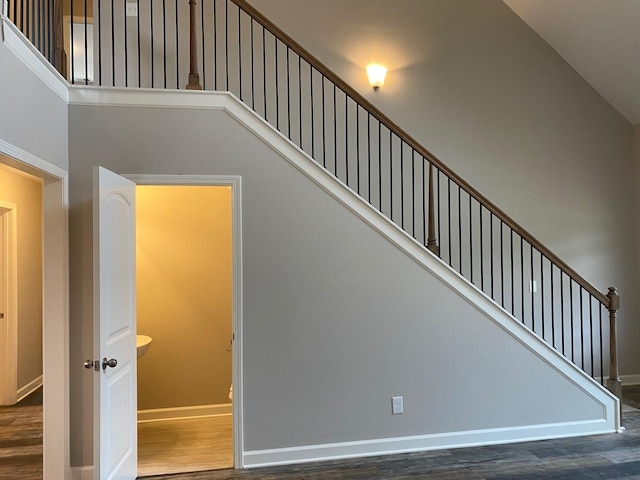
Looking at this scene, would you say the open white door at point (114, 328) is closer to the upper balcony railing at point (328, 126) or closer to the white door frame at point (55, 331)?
the white door frame at point (55, 331)

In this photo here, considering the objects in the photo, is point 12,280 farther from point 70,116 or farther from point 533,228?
point 533,228

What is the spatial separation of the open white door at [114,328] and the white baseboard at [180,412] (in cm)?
104

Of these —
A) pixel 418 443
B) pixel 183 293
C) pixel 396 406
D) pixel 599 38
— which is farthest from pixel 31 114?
pixel 599 38

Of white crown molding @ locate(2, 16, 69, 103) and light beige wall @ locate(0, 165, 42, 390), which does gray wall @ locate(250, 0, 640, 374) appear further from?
light beige wall @ locate(0, 165, 42, 390)

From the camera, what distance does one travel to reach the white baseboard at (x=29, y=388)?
15.1ft

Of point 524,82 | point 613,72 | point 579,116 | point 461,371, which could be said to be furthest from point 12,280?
point 613,72

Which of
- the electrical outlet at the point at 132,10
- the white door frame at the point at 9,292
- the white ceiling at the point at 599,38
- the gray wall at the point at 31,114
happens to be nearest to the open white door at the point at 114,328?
the gray wall at the point at 31,114

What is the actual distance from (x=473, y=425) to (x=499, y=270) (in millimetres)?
1818

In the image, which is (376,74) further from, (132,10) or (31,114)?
(31,114)

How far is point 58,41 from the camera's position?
2.89 meters

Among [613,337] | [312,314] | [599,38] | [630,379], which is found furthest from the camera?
[630,379]

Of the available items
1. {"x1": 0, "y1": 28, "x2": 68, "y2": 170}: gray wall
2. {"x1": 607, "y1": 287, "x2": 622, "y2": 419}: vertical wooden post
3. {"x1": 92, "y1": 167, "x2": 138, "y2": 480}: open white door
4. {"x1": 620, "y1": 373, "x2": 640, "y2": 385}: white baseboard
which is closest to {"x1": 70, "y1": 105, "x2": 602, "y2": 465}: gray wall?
{"x1": 0, "y1": 28, "x2": 68, "y2": 170}: gray wall

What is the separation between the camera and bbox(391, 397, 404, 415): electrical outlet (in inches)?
125

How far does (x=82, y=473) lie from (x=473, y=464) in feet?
8.78
